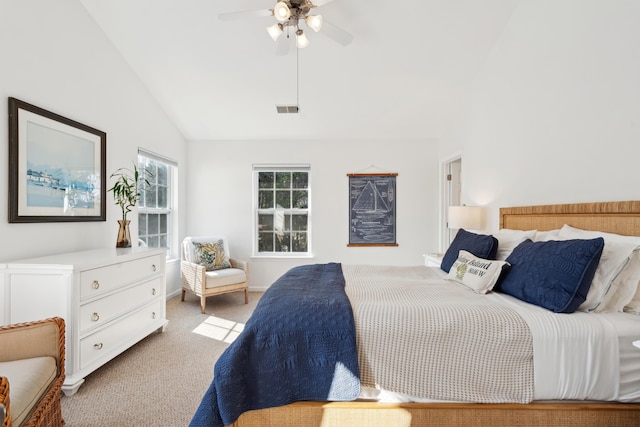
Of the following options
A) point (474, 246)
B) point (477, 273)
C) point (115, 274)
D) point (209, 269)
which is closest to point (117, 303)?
point (115, 274)

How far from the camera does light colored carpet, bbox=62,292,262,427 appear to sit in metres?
1.84

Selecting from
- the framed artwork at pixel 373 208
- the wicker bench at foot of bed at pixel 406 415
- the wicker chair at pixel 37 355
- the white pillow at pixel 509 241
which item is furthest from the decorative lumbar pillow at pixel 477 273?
the framed artwork at pixel 373 208

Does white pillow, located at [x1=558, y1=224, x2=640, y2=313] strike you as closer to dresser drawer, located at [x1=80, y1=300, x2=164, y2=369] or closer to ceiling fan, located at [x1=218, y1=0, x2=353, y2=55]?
ceiling fan, located at [x1=218, y1=0, x2=353, y2=55]

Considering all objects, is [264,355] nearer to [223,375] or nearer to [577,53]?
[223,375]

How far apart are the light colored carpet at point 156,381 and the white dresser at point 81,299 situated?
0.14 m

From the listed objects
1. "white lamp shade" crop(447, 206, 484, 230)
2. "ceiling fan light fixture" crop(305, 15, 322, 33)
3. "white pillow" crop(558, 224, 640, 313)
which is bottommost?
"white pillow" crop(558, 224, 640, 313)

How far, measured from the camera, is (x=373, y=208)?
4609 mm

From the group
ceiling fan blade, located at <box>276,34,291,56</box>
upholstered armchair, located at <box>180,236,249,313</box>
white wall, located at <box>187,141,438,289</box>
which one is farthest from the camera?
white wall, located at <box>187,141,438,289</box>

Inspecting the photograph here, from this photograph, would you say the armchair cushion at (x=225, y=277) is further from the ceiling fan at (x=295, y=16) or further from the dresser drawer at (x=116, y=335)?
the ceiling fan at (x=295, y=16)

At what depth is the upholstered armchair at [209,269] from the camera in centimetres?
375

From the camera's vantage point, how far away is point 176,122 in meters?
4.31

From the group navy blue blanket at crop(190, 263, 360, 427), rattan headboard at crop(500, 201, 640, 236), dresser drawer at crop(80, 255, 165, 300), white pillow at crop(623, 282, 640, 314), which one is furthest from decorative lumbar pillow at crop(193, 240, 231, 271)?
white pillow at crop(623, 282, 640, 314)

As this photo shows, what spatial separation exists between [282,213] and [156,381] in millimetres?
2872

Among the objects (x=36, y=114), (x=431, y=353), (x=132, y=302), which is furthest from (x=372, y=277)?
(x=36, y=114)
